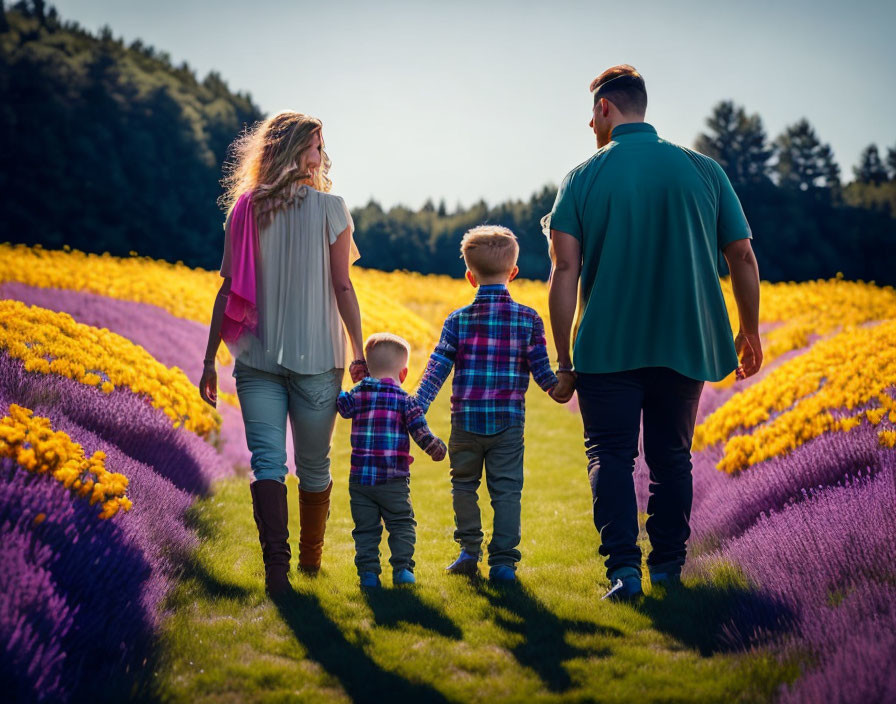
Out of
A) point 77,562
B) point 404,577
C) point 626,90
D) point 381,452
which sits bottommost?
point 404,577

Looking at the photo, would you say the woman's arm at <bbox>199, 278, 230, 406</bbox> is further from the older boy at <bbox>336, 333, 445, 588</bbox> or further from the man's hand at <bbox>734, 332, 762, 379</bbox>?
the man's hand at <bbox>734, 332, 762, 379</bbox>

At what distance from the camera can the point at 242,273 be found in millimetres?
4160

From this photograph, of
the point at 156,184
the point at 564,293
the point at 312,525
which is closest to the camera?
the point at 564,293

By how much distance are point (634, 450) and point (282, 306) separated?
2.09m

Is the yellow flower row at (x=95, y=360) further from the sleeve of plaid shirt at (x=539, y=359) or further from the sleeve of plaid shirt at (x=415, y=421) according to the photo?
the sleeve of plaid shirt at (x=539, y=359)

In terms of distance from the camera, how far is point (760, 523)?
435cm

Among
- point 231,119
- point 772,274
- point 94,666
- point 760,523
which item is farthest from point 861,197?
point 94,666

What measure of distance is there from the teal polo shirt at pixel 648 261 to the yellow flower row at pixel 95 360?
375 cm

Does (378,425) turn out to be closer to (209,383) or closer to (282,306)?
(282,306)

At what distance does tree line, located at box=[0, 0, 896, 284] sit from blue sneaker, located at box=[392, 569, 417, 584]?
90.1 ft

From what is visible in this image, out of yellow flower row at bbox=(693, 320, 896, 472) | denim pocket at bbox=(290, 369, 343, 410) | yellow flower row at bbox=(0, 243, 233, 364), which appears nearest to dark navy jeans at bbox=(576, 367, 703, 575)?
denim pocket at bbox=(290, 369, 343, 410)

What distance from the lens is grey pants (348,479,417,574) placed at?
4.39 meters

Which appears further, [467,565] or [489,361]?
[467,565]

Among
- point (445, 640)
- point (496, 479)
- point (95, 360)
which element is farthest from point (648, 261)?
point (95, 360)
